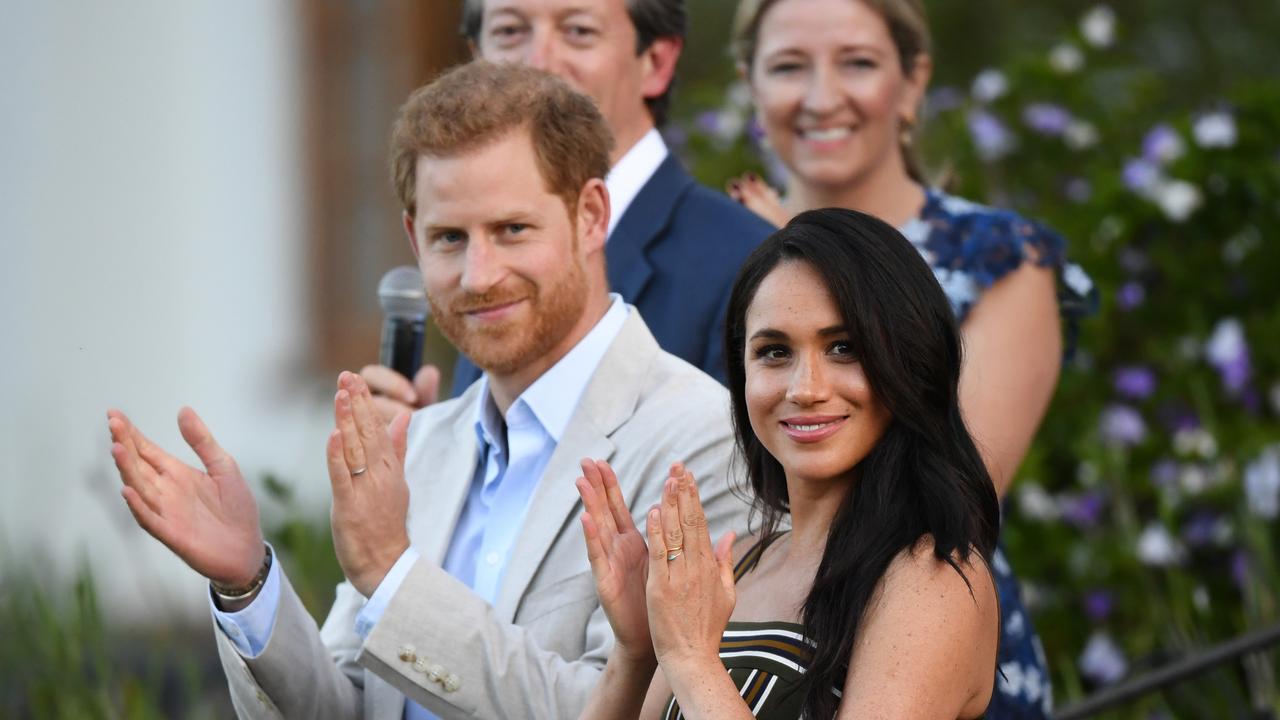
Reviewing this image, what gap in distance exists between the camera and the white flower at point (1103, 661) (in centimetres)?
504

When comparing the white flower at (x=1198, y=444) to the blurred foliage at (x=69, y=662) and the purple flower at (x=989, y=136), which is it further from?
the blurred foliage at (x=69, y=662)

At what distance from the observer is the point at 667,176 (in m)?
3.38

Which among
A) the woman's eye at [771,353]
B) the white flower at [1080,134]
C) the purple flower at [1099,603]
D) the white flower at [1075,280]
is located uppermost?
the woman's eye at [771,353]

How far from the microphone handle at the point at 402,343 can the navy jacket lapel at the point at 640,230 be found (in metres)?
0.35

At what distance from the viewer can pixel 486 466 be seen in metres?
2.86

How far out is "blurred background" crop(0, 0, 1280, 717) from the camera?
4922mm

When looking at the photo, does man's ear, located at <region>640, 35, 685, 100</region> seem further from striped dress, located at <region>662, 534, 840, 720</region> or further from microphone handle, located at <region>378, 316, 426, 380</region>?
striped dress, located at <region>662, 534, 840, 720</region>

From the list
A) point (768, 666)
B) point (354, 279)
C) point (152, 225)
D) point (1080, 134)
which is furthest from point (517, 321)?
point (354, 279)

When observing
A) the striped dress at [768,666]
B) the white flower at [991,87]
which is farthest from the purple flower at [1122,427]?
the striped dress at [768,666]

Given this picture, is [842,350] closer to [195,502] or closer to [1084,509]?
[195,502]

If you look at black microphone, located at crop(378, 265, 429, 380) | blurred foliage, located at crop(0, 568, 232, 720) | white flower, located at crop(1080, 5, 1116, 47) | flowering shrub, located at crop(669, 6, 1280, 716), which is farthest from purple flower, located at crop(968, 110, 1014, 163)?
black microphone, located at crop(378, 265, 429, 380)

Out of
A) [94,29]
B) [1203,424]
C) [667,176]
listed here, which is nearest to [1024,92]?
[1203,424]

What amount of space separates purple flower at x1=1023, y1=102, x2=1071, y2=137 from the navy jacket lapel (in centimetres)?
267

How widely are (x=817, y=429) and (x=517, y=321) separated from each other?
23.3 inches
